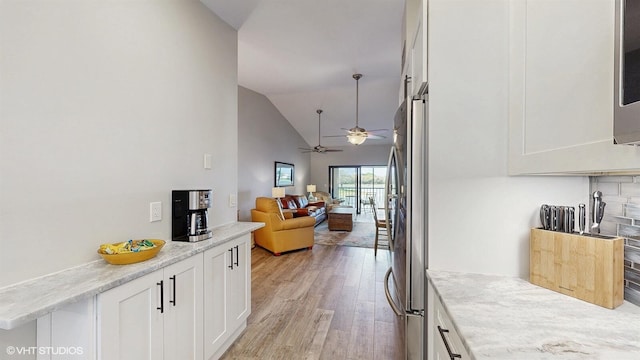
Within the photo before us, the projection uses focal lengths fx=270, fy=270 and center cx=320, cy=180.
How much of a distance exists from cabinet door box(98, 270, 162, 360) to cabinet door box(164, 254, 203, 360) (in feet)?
0.18

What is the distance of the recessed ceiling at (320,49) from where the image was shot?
254cm

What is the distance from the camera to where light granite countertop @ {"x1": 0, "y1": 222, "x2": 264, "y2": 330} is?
853 mm

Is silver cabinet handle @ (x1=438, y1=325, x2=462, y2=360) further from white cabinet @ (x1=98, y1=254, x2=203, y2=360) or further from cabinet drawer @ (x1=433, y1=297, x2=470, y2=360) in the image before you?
white cabinet @ (x1=98, y1=254, x2=203, y2=360)

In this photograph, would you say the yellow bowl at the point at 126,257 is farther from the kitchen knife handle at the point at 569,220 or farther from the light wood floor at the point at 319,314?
the kitchen knife handle at the point at 569,220

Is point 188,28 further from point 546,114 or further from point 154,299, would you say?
point 546,114

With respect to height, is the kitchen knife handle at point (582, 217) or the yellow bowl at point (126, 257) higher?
the kitchen knife handle at point (582, 217)

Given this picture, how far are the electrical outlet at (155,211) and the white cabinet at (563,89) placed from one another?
1.96 m

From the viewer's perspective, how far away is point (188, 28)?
204 cm

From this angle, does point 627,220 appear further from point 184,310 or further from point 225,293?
point 225,293

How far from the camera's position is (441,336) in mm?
987

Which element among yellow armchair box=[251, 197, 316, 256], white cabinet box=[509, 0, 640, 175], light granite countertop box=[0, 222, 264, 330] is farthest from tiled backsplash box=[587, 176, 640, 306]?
yellow armchair box=[251, 197, 316, 256]

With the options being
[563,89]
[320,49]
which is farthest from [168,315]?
[320,49]

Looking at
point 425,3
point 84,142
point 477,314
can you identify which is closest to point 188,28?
point 84,142

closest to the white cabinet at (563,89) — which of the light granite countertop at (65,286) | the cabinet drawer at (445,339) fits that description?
the cabinet drawer at (445,339)
